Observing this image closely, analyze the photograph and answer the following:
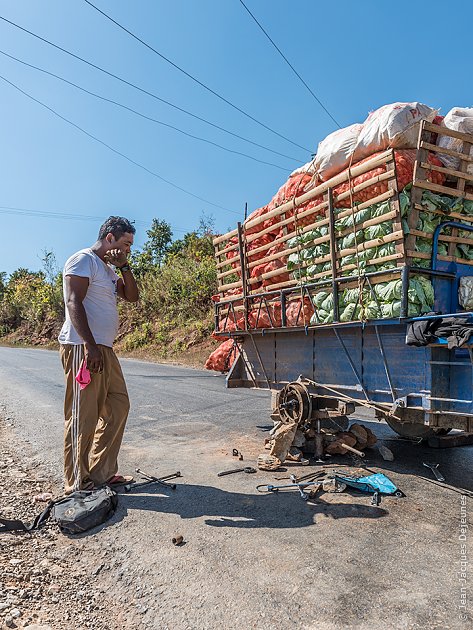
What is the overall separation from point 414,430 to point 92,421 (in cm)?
348

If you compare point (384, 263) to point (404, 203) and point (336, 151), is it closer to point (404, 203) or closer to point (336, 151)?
point (404, 203)

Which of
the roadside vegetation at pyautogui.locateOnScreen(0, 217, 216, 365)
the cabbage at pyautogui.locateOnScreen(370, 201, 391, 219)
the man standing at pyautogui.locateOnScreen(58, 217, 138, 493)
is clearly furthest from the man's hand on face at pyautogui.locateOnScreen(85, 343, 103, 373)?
Answer: the roadside vegetation at pyautogui.locateOnScreen(0, 217, 216, 365)

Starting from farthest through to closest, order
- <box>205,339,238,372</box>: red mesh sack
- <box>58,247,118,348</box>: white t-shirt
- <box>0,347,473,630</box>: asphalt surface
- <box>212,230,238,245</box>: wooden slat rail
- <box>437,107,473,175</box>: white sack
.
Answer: <box>205,339,238,372</box>: red mesh sack, <box>212,230,238,245</box>: wooden slat rail, <box>437,107,473,175</box>: white sack, <box>58,247,118,348</box>: white t-shirt, <box>0,347,473,630</box>: asphalt surface

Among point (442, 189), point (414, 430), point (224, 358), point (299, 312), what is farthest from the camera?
point (224, 358)

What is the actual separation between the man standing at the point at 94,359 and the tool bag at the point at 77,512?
0.79 feet

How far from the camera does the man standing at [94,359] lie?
390 centimetres

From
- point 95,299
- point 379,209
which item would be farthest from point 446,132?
point 95,299

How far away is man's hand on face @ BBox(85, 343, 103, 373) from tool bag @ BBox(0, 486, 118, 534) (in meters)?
0.91

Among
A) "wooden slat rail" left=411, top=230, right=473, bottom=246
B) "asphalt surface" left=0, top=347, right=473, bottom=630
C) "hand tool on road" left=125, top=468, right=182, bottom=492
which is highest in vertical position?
"wooden slat rail" left=411, top=230, right=473, bottom=246

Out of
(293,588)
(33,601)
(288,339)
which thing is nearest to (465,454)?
(288,339)

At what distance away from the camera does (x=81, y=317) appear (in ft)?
12.7

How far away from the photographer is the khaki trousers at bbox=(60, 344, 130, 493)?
3908 mm

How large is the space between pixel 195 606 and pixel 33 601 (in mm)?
863

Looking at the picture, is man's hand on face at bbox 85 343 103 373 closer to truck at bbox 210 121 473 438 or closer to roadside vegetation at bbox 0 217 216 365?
truck at bbox 210 121 473 438
